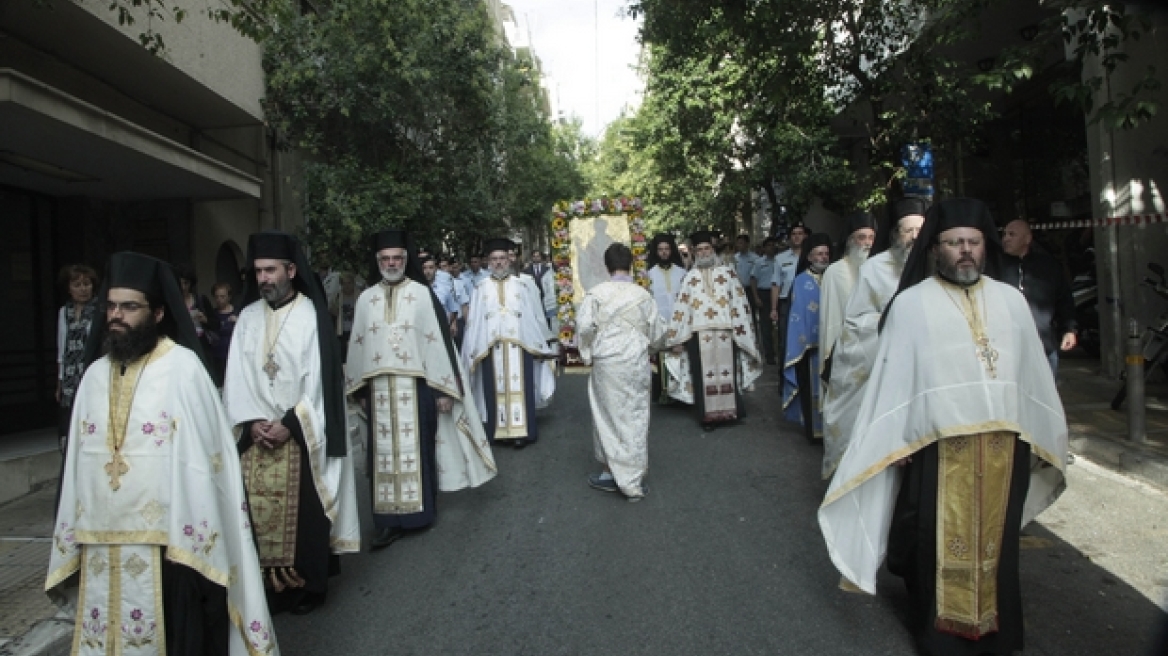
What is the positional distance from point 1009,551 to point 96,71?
1121cm

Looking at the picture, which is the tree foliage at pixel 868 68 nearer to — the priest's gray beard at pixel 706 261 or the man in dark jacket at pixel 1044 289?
the man in dark jacket at pixel 1044 289

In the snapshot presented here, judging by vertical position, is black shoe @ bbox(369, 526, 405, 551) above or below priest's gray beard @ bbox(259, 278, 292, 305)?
below

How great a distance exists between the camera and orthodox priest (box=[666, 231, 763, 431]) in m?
9.50

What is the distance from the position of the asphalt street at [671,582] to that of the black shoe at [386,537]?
0.24 feet

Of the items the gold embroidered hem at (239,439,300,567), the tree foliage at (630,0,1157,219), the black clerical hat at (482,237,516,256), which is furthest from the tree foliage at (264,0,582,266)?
the gold embroidered hem at (239,439,300,567)

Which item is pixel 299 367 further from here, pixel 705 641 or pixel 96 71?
pixel 96 71

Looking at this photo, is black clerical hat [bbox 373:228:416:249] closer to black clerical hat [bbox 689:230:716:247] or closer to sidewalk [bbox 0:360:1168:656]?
sidewalk [bbox 0:360:1168:656]

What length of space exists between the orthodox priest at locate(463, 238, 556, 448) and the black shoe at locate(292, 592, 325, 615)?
4.23m

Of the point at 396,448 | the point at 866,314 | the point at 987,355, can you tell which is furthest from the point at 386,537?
the point at 987,355

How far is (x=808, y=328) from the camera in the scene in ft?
27.6

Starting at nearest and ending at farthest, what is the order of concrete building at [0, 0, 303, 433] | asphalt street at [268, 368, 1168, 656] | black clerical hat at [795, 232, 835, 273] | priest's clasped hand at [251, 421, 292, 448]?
1. asphalt street at [268, 368, 1168, 656]
2. priest's clasped hand at [251, 421, 292, 448]
3. concrete building at [0, 0, 303, 433]
4. black clerical hat at [795, 232, 835, 273]

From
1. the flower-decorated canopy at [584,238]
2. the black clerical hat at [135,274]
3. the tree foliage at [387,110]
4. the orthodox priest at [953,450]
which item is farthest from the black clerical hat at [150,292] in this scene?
the flower-decorated canopy at [584,238]

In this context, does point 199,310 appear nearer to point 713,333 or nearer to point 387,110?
point 713,333

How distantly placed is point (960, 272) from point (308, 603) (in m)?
3.72
